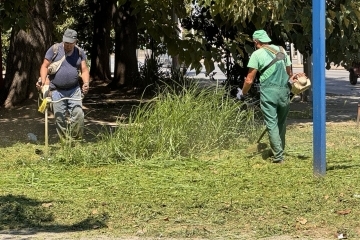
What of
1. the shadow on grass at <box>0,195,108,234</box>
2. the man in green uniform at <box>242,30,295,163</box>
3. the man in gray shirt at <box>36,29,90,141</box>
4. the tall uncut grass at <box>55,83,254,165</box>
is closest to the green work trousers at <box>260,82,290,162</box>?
the man in green uniform at <box>242,30,295,163</box>

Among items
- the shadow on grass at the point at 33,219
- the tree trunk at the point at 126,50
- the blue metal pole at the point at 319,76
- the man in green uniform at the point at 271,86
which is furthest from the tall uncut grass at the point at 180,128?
the tree trunk at the point at 126,50

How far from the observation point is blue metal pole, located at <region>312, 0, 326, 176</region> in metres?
8.03

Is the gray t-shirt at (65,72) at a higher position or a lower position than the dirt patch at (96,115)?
higher

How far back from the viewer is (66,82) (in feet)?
33.8

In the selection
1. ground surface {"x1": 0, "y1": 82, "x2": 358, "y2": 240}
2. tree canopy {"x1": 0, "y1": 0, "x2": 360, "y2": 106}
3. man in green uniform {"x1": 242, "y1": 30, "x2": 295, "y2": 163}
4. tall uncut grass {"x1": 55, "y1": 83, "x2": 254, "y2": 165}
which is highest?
tree canopy {"x1": 0, "y1": 0, "x2": 360, "y2": 106}

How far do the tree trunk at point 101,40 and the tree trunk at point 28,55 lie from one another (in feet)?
27.6

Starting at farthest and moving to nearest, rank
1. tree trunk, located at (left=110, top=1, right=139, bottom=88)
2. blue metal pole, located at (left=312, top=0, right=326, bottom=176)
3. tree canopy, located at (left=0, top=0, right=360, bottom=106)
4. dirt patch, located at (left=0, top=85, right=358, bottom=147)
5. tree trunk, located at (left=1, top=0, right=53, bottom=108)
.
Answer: tree trunk, located at (left=110, top=1, right=139, bottom=88)
tree trunk, located at (left=1, top=0, right=53, bottom=108)
dirt patch, located at (left=0, top=85, right=358, bottom=147)
tree canopy, located at (left=0, top=0, right=360, bottom=106)
blue metal pole, located at (left=312, top=0, right=326, bottom=176)

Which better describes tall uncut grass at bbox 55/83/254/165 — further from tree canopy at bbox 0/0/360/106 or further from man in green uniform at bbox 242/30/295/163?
tree canopy at bbox 0/0/360/106

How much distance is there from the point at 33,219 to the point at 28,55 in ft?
30.0

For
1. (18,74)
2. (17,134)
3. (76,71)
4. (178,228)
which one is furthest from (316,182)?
(18,74)

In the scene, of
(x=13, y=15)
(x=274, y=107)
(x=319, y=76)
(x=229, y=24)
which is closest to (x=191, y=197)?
(x=319, y=76)

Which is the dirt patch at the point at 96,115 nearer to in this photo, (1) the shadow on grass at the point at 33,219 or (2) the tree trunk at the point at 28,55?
(2) the tree trunk at the point at 28,55

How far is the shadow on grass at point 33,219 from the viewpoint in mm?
6707

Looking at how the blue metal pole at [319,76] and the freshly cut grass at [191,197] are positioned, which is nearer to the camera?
the freshly cut grass at [191,197]
